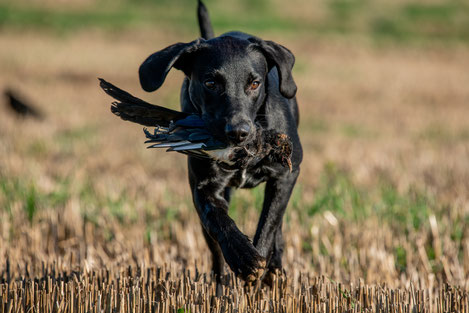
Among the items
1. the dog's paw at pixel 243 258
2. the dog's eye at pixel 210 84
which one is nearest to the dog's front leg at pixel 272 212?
the dog's paw at pixel 243 258

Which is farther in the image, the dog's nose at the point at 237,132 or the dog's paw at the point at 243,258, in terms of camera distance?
the dog's nose at the point at 237,132

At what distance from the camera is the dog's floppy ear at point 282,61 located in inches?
130

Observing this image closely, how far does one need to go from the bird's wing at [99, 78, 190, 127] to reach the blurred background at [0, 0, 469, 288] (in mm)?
940

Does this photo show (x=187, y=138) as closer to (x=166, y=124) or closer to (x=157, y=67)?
(x=166, y=124)

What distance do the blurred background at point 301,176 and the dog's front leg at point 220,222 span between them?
0.63 metres

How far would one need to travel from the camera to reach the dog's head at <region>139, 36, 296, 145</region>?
10.2 feet

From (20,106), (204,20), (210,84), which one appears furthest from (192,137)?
(20,106)

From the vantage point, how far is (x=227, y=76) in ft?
10.8

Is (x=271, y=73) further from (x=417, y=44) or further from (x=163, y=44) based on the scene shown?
(x=417, y=44)

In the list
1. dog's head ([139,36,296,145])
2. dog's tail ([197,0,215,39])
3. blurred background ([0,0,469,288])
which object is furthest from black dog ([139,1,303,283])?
dog's tail ([197,0,215,39])

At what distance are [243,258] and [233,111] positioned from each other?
0.78 metres

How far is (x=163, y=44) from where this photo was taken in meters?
20.5

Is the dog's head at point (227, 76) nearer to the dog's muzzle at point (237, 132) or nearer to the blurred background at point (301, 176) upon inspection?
the dog's muzzle at point (237, 132)

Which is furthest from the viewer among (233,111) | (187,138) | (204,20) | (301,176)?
(301,176)
